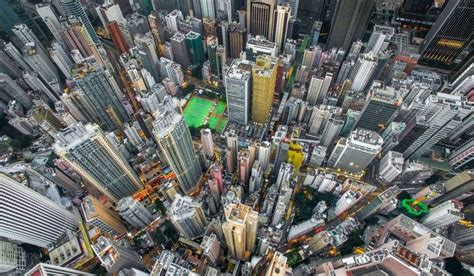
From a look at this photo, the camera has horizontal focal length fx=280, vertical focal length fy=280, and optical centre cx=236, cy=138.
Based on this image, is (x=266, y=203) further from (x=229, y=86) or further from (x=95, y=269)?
(x=95, y=269)

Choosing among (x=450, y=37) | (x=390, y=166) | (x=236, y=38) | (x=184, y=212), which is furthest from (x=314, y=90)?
(x=184, y=212)

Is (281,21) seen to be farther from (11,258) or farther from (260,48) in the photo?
(11,258)

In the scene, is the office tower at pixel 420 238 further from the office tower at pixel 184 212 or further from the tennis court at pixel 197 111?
the tennis court at pixel 197 111

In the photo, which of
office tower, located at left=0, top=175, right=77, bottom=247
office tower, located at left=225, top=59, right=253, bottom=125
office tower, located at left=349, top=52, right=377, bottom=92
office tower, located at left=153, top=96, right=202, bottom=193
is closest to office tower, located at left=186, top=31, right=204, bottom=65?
office tower, located at left=225, top=59, right=253, bottom=125

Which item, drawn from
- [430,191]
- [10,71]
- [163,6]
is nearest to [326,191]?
[430,191]

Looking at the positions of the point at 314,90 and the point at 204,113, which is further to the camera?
the point at 204,113

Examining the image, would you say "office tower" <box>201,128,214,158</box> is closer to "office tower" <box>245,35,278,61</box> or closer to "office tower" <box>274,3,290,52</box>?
"office tower" <box>245,35,278,61</box>
